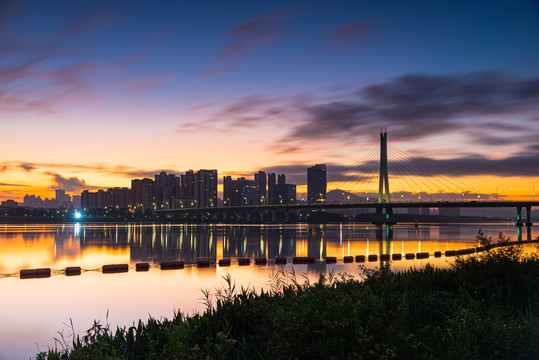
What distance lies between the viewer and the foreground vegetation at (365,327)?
7418 mm

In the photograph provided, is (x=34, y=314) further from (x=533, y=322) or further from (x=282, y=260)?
(x=282, y=260)

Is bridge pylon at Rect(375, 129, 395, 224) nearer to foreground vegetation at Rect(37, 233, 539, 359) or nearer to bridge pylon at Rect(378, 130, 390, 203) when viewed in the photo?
bridge pylon at Rect(378, 130, 390, 203)

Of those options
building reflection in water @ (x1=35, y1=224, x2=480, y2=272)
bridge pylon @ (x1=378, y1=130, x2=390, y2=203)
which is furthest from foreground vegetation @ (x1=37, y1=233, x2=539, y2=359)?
bridge pylon @ (x1=378, y1=130, x2=390, y2=203)

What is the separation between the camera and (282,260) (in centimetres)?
3616

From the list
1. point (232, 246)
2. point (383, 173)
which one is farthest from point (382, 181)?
point (232, 246)

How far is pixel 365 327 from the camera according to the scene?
7.86 meters

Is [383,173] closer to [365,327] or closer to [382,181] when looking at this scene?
[382,181]

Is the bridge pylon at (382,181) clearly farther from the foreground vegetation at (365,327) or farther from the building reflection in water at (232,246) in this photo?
the foreground vegetation at (365,327)

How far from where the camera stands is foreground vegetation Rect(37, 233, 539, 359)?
742 cm

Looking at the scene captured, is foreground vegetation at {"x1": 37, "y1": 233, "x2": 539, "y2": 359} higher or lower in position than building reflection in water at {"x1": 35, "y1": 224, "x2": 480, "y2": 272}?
higher

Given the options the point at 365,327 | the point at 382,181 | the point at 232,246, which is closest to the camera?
the point at 365,327

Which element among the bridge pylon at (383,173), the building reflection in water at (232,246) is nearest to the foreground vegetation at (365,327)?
the building reflection in water at (232,246)

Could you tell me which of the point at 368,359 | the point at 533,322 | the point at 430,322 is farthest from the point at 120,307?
the point at 533,322

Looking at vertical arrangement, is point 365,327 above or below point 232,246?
above
